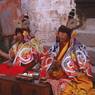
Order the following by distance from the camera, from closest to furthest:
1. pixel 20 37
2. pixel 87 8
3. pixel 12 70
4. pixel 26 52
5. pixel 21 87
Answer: pixel 21 87, pixel 12 70, pixel 26 52, pixel 20 37, pixel 87 8

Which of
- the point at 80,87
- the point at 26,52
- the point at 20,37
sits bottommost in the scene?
the point at 80,87

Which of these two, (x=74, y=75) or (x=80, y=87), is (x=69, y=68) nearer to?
(x=74, y=75)

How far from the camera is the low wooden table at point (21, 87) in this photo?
4.17 meters

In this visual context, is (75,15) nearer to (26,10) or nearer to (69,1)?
(69,1)

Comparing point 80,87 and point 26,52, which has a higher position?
point 26,52

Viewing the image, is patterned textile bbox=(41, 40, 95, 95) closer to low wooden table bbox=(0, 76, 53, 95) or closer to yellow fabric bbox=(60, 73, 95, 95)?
yellow fabric bbox=(60, 73, 95, 95)

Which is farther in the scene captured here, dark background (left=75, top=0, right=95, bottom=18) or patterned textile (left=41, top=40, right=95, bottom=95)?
dark background (left=75, top=0, right=95, bottom=18)

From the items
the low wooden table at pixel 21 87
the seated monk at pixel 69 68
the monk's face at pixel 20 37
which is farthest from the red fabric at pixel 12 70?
the monk's face at pixel 20 37

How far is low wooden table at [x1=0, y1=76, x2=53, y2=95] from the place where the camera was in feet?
13.7

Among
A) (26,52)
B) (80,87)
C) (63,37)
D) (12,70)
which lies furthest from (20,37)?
(80,87)

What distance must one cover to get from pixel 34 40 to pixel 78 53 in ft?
3.74

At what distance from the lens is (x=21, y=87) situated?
14.2 feet

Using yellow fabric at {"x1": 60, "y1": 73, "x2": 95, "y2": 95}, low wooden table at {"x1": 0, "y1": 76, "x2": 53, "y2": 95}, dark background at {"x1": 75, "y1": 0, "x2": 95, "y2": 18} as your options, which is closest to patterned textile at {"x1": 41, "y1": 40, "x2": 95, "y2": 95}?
yellow fabric at {"x1": 60, "y1": 73, "x2": 95, "y2": 95}

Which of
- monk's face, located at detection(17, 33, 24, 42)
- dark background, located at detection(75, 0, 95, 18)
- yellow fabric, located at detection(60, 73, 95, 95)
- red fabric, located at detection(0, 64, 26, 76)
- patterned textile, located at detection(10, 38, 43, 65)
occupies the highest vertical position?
dark background, located at detection(75, 0, 95, 18)
